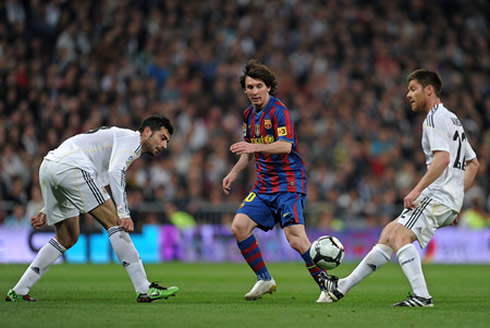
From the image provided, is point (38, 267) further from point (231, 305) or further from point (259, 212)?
point (259, 212)

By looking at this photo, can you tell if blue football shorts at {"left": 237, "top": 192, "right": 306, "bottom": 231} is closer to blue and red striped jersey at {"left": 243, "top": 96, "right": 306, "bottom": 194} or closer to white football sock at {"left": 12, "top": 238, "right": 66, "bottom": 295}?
blue and red striped jersey at {"left": 243, "top": 96, "right": 306, "bottom": 194}

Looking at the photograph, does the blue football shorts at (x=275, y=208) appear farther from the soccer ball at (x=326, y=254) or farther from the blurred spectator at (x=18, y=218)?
the blurred spectator at (x=18, y=218)

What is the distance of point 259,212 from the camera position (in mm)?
8516

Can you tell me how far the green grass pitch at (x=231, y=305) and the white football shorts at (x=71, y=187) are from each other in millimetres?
1016

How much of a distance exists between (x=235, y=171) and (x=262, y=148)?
886 mm

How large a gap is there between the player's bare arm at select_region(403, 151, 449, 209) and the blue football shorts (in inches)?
55.9

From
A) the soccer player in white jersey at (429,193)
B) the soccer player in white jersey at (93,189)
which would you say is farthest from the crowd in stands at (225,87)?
the soccer player in white jersey at (429,193)

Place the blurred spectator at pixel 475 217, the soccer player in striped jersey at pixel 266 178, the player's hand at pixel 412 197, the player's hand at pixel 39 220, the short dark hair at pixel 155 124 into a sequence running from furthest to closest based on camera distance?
1. the blurred spectator at pixel 475 217
2. the soccer player in striped jersey at pixel 266 178
3. the player's hand at pixel 39 220
4. the short dark hair at pixel 155 124
5. the player's hand at pixel 412 197

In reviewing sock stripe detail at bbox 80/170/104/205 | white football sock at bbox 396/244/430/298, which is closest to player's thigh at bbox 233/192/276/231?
sock stripe detail at bbox 80/170/104/205

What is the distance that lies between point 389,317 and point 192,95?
1426 centimetres

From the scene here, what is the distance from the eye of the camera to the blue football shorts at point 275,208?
8289 millimetres

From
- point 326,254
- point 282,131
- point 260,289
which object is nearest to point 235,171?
point 282,131

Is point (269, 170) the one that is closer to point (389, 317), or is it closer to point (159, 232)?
point (389, 317)

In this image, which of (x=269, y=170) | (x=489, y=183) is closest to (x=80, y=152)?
(x=269, y=170)
